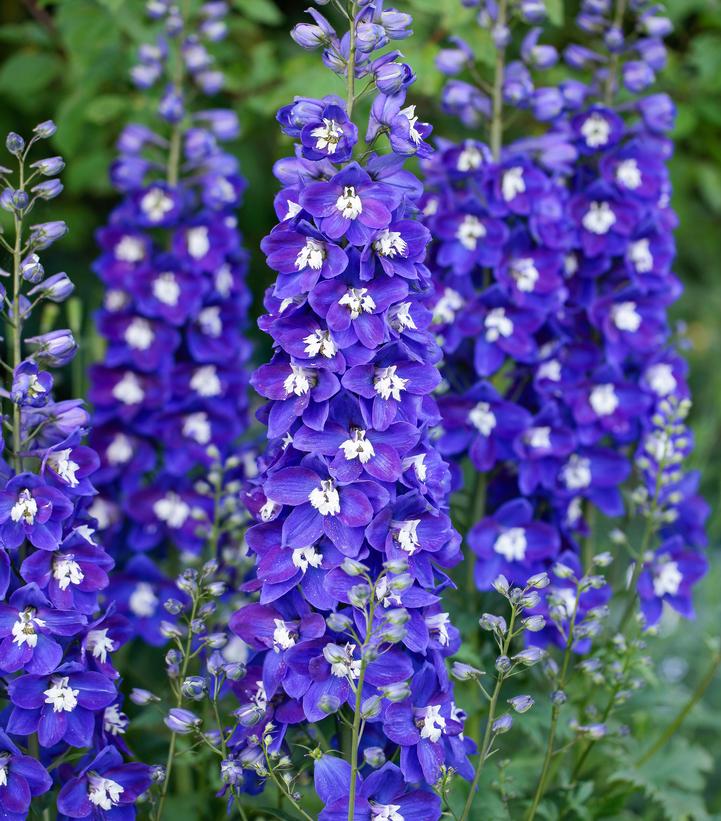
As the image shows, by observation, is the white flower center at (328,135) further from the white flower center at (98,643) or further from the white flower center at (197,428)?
the white flower center at (197,428)

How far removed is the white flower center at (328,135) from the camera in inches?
76.3

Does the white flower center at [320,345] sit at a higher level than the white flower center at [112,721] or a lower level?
higher

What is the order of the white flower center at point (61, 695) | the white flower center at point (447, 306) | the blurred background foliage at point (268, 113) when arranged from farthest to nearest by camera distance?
the blurred background foliage at point (268, 113)
the white flower center at point (447, 306)
the white flower center at point (61, 695)

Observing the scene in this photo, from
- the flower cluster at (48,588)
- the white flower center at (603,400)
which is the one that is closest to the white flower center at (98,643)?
the flower cluster at (48,588)

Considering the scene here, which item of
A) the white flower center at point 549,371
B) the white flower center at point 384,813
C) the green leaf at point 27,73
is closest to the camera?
the white flower center at point 384,813

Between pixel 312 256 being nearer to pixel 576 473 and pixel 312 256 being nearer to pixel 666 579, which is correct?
pixel 576 473

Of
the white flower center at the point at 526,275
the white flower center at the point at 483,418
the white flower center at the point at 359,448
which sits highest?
the white flower center at the point at 359,448

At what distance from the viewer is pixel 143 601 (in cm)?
289

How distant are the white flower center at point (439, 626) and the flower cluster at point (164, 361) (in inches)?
39.5

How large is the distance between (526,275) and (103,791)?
58.1 inches

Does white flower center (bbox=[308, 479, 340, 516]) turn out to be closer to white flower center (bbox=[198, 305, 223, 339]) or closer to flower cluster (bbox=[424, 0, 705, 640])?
flower cluster (bbox=[424, 0, 705, 640])

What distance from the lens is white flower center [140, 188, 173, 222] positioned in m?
3.01

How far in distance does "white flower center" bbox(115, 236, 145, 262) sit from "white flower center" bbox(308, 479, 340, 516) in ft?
4.31

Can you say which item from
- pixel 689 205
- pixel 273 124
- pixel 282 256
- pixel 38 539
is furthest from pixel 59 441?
pixel 689 205
